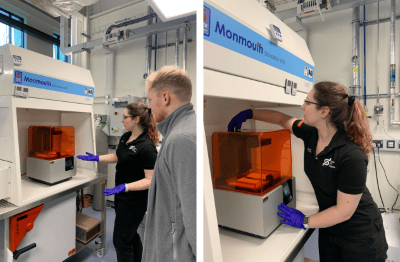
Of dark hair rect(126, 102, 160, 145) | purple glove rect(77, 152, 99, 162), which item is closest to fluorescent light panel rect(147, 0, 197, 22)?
dark hair rect(126, 102, 160, 145)

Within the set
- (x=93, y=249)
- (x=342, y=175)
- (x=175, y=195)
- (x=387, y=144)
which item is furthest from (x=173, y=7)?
(x=387, y=144)

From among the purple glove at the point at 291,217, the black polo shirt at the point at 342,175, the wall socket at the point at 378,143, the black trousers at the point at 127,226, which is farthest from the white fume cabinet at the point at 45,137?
the wall socket at the point at 378,143

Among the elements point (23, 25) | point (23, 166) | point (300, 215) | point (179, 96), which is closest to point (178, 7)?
point (179, 96)

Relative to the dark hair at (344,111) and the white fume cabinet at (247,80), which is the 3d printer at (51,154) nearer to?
the white fume cabinet at (247,80)

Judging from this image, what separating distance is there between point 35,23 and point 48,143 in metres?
1.02

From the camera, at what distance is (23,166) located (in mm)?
1957

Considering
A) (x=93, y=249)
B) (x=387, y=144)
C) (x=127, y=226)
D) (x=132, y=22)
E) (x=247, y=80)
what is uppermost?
(x=132, y=22)

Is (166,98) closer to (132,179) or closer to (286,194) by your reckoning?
(286,194)

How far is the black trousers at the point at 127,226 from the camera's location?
161 cm

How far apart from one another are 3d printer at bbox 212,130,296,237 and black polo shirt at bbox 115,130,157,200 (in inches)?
20.9

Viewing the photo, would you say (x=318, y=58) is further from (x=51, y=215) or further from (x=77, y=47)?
(x=51, y=215)

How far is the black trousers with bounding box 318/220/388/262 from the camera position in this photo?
1080 millimetres

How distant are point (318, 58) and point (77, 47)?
258 centimetres

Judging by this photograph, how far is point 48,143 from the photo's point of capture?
2.01m
